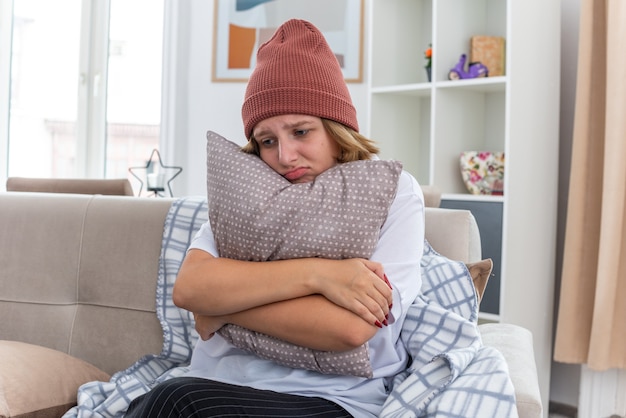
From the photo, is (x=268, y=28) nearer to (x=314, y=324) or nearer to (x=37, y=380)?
(x=37, y=380)

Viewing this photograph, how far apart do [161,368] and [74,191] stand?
941 mm

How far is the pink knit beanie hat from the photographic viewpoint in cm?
147

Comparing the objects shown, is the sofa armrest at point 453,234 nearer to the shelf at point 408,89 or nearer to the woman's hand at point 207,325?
the woman's hand at point 207,325

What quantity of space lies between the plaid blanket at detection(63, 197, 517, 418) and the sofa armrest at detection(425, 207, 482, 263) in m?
0.09

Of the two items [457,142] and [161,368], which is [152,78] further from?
[161,368]

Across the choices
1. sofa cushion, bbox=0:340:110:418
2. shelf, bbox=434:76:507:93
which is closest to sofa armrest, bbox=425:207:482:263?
sofa cushion, bbox=0:340:110:418

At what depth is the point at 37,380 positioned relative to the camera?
1.56 metres

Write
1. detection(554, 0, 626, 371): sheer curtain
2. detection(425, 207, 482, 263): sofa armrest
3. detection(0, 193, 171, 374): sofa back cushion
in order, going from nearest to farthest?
detection(425, 207, 482, 263): sofa armrest < detection(0, 193, 171, 374): sofa back cushion < detection(554, 0, 626, 371): sheer curtain

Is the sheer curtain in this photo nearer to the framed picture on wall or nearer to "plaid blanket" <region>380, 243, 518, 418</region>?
"plaid blanket" <region>380, 243, 518, 418</region>

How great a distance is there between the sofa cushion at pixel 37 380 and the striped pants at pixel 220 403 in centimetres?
32

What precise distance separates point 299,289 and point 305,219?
12cm

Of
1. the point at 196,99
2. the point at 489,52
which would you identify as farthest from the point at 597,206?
Answer: the point at 196,99

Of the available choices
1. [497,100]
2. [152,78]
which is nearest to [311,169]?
[497,100]

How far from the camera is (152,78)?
14.6 feet
